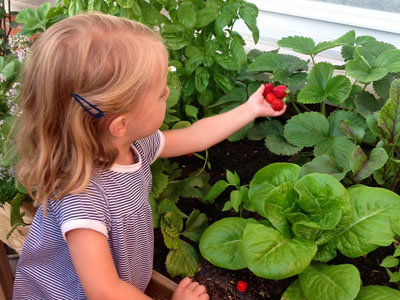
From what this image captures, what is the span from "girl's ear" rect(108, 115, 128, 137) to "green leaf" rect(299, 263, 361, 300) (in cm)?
48

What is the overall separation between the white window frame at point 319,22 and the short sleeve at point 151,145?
0.79 meters

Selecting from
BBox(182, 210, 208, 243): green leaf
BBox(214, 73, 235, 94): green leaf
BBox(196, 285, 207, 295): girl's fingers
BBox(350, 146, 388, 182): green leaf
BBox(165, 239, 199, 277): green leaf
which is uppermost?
BBox(350, 146, 388, 182): green leaf

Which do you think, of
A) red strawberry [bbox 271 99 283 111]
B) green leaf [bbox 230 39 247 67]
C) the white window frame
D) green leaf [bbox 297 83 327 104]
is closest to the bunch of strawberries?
red strawberry [bbox 271 99 283 111]

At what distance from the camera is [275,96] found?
113 centimetres

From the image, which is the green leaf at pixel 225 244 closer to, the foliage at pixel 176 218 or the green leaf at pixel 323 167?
the foliage at pixel 176 218


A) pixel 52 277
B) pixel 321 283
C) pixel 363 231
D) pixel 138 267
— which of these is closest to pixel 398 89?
pixel 363 231

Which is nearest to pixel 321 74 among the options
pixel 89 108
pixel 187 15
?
pixel 187 15

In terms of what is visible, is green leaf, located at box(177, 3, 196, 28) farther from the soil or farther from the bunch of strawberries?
the soil

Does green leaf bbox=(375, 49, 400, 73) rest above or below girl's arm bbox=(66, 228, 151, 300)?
above

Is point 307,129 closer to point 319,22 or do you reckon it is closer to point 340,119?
point 340,119

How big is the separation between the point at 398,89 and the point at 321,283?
1.53 feet

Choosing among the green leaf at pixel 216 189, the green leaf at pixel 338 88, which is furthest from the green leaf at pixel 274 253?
the green leaf at pixel 338 88

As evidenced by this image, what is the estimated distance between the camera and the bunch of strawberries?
1105 mm

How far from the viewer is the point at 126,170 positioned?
38.8 inches
